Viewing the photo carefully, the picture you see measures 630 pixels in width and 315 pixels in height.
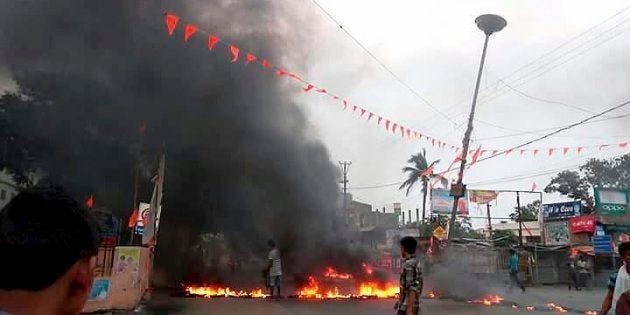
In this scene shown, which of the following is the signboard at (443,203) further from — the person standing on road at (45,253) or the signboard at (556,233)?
the person standing on road at (45,253)

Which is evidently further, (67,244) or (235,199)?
(235,199)

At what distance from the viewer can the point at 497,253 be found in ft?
63.2

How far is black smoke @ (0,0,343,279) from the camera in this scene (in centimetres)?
1419

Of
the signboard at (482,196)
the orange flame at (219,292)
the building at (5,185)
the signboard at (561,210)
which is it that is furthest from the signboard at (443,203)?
the building at (5,185)

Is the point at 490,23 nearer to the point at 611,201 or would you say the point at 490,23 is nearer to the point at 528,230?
the point at 611,201

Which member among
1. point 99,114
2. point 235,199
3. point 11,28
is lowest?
point 235,199

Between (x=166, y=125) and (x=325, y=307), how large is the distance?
917 cm

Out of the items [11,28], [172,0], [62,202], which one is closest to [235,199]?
[172,0]

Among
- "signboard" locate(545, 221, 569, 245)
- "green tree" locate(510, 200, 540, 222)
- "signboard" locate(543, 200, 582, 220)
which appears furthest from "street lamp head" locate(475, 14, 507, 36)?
"green tree" locate(510, 200, 540, 222)

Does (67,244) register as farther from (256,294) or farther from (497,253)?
(497,253)

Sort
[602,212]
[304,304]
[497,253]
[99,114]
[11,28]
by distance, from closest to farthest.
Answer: [304,304] < [11,28] < [99,114] < [497,253] < [602,212]

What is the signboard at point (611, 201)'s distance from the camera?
2097 cm

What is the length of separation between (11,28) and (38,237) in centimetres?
1495

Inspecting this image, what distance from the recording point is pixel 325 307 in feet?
35.2
